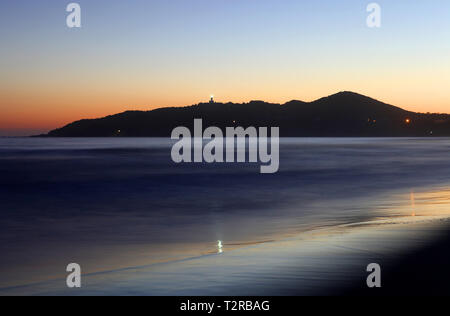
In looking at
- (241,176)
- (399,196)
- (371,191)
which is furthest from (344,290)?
(241,176)

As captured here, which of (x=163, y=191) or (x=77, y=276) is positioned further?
(x=163, y=191)

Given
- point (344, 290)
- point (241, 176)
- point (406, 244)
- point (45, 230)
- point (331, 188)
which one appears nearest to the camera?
point (344, 290)

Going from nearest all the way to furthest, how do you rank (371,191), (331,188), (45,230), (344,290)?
1. (344,290)
2. (45,230)
3. (371,191)
4. (331,188)

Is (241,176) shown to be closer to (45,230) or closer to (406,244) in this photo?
(45,230)

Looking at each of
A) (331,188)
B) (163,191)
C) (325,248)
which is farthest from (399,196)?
(325,248)

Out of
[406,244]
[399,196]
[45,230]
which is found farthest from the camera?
[399,196]

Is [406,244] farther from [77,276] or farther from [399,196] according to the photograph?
[399,196]
